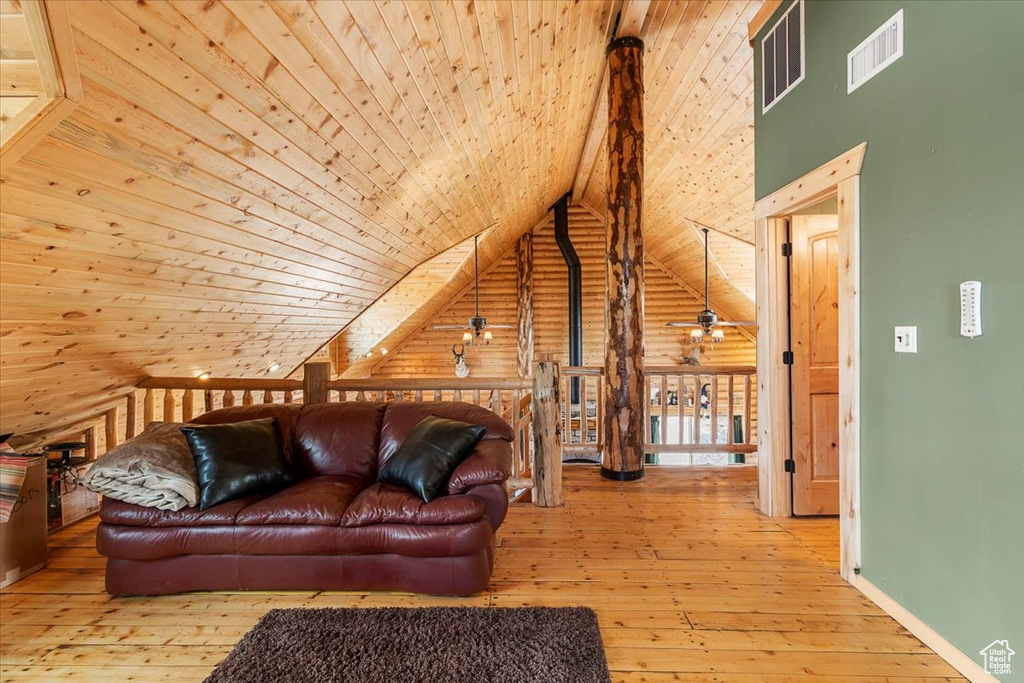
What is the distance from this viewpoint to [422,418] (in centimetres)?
317

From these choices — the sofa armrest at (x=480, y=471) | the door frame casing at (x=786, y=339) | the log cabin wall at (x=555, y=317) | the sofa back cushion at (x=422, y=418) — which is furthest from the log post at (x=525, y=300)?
the sofa armrest at (x=480, y=471)

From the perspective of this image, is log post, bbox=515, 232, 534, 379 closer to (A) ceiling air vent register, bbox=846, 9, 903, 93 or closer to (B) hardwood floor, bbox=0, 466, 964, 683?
(B) hardwood floor, bbox=0, 466, 964, 683

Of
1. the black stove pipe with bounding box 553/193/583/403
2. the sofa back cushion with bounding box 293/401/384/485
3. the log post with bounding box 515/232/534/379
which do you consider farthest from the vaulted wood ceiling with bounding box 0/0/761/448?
the log post with bounding box 515/232/534/379

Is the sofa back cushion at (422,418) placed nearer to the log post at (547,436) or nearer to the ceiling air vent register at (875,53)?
the log post at (547,436)

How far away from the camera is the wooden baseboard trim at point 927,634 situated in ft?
6.24

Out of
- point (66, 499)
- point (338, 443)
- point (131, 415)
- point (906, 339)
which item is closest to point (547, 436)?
point (338, 443)

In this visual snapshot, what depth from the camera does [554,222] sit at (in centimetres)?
A: 951

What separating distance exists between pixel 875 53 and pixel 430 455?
8.97ft

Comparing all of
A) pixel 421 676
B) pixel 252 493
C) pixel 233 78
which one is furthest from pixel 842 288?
pixel 252 493

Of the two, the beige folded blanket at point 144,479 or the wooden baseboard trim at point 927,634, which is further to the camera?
the beige folded blanket at point 144,479

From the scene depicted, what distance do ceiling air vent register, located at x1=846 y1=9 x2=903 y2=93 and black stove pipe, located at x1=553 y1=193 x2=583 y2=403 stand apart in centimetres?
670

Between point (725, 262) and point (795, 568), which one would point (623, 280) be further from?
point (725, 262)

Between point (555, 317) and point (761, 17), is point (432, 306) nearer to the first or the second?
point (555, 317)

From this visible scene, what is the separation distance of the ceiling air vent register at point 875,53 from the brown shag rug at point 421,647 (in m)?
2.67
